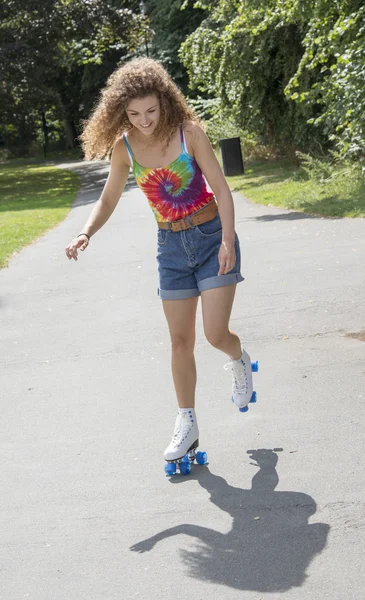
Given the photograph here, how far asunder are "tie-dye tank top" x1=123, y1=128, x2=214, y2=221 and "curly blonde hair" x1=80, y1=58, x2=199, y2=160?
73mm

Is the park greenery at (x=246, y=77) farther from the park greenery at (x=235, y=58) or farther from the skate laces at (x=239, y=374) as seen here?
the skate laces at (x=239, y=374)

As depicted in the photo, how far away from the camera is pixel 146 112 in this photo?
185 inches

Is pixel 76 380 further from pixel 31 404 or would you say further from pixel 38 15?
pixel 38 15

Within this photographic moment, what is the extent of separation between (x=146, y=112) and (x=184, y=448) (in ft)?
5.25

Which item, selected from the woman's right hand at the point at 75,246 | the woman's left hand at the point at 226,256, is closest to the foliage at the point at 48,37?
the woman's right hand at the point at 75,246

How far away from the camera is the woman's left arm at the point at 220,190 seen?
15.4 ft

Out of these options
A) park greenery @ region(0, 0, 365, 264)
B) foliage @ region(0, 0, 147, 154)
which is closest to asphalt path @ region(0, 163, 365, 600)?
park greenery @ region(0, 0, 365, 264)

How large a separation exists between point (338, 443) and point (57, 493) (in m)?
1.38

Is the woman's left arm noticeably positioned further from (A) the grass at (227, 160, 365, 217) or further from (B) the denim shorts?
(A) the grass at (227, 160, 365, 217)

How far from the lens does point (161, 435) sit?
5582 mm

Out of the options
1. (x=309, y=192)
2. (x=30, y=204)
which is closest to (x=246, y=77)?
(x=309, y=192)

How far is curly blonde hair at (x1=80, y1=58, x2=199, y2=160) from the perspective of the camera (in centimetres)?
473

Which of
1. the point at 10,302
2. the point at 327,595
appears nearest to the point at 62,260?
the point at 10,302

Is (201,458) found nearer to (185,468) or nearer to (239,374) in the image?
(185,468)
